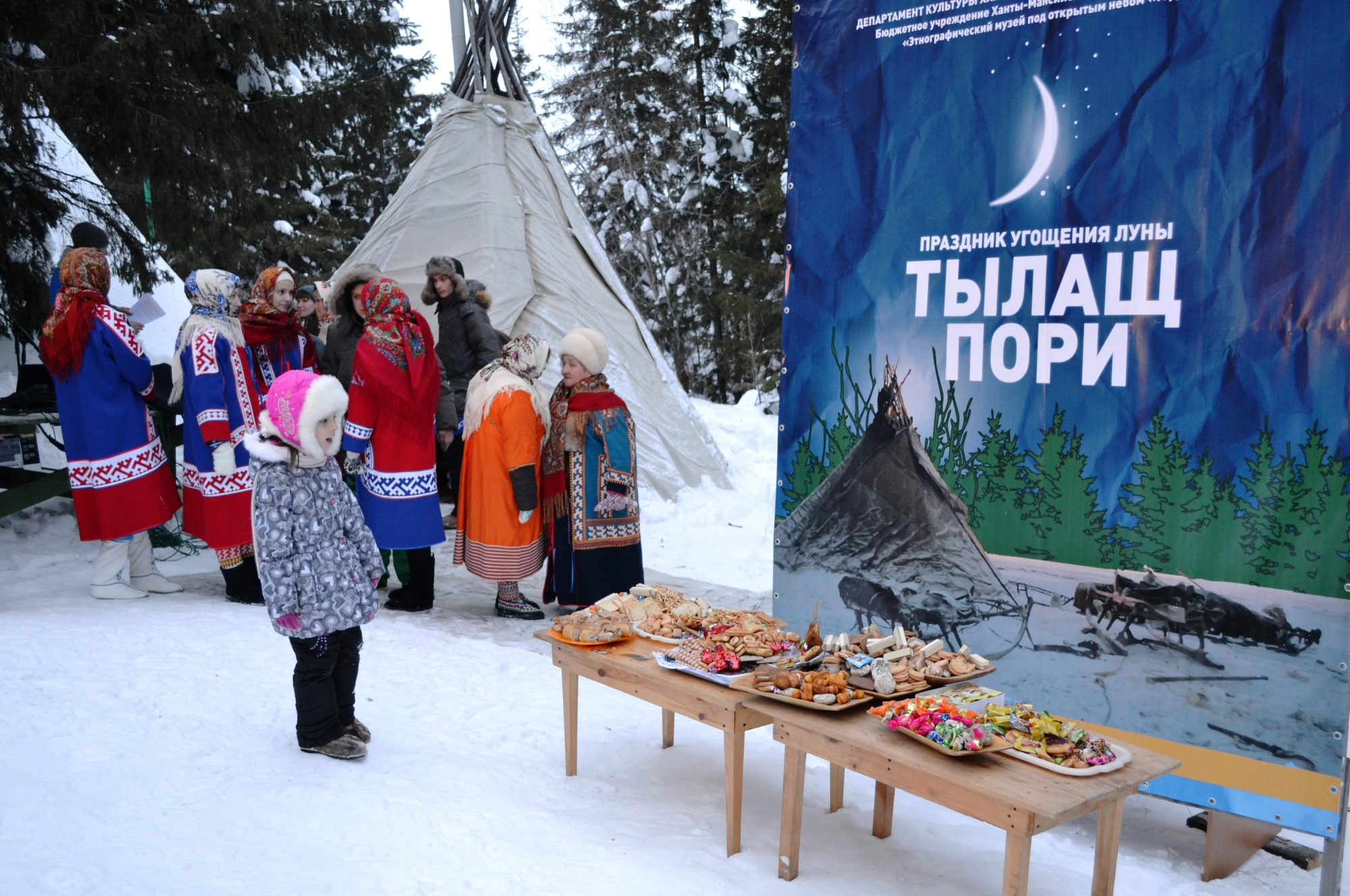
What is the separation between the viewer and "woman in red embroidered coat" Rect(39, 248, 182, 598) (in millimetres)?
4812

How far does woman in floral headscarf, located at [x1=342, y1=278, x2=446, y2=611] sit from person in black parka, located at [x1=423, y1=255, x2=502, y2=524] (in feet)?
2.54

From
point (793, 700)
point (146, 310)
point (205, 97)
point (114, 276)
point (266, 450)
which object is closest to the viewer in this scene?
point (793, 700)

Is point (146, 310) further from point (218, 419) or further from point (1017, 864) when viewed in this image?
point (1017, 864)

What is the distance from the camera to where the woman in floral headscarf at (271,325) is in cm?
521

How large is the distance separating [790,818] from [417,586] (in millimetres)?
3135

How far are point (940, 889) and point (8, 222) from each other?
6.17 metres

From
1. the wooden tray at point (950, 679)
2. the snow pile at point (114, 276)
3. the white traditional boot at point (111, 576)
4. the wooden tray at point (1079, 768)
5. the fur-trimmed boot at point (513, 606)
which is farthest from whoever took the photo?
the snow pile at point (114, 276)

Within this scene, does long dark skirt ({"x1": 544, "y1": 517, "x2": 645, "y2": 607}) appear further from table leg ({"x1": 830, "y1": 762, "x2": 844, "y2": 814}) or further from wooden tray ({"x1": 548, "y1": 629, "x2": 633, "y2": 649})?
table leg ({"x1": 830, "y1": 762, "x2": 844, "y2": 814})

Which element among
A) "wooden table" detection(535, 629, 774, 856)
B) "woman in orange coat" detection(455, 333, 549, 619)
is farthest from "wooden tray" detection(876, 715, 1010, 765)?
"woman in orange coat" detection(455, 333, 549, 619)

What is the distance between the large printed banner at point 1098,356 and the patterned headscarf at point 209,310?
3.05 meters

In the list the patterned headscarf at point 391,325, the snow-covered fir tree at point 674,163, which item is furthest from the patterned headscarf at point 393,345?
the snow-covered fir tree at point 674,163

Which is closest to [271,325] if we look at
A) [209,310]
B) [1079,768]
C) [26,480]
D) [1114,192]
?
[209,310]

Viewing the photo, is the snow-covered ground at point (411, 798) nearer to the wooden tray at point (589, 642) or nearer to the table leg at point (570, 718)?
the table leg at point (570, 718)

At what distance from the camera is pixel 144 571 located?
5309 millimetres
